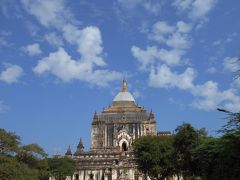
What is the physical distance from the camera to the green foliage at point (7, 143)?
158 feet

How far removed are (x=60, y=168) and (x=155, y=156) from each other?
2343 centimetres

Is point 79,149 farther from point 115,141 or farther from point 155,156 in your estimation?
point 155,156

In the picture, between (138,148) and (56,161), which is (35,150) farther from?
(56,161)

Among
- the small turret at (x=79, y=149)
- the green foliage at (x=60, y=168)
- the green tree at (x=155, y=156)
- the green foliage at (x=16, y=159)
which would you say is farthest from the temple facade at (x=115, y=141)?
the green foliage at (x=16, y=159)

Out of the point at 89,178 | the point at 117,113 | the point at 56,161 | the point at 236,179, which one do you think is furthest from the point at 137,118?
the point at 236,179

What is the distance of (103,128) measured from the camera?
3634 inches

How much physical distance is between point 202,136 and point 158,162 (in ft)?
36.3

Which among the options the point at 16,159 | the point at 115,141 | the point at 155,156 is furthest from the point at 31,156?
the point at 115,141

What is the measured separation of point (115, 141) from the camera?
90.6 metres

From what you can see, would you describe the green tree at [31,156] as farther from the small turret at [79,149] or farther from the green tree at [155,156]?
the small turret at [79,149]

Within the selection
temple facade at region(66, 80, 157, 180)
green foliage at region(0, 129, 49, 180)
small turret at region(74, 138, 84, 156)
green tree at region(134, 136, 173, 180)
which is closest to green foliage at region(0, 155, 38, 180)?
green foliage at region(0, 129, 49, 180)

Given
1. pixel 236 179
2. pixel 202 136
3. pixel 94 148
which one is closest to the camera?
pixel 236 179

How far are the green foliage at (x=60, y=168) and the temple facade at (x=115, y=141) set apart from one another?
8560 mm

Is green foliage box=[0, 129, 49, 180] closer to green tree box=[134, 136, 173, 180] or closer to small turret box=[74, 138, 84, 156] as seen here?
green tree box=[134, 136, 173, 180]
